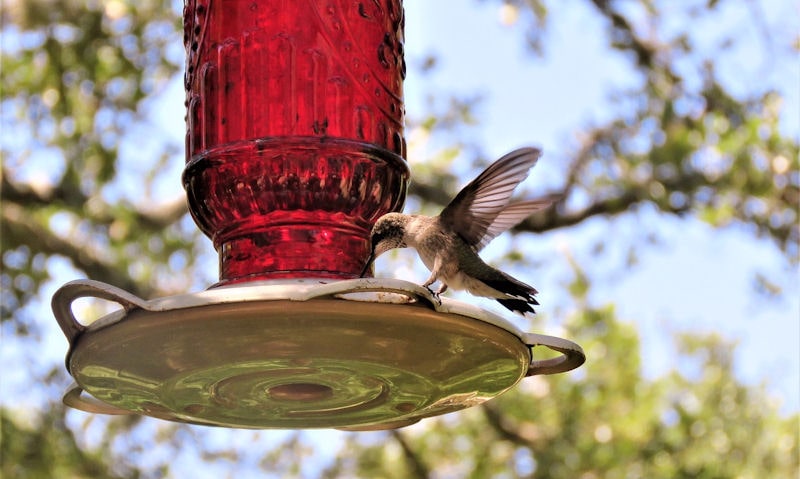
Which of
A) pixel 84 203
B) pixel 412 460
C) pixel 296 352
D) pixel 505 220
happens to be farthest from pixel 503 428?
pixel 296 352

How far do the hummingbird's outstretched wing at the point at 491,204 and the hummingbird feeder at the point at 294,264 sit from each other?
199 mm

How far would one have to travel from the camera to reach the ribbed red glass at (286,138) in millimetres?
2637

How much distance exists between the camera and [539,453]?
729 centimetres

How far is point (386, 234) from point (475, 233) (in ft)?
1.67

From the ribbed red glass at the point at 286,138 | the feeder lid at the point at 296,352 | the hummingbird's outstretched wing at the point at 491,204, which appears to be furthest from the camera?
the hummingbird's outstretched wing at the point at 491,204

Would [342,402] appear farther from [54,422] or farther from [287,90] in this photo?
[54,422]

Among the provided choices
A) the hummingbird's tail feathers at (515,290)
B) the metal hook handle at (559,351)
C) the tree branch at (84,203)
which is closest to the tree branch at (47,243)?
the tree branch at (84,203)

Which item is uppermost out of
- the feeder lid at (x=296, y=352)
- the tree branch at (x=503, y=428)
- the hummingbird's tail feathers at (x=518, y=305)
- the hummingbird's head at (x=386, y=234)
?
the hummingbird's head at (x=386, y=234)

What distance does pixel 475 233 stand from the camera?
315cm

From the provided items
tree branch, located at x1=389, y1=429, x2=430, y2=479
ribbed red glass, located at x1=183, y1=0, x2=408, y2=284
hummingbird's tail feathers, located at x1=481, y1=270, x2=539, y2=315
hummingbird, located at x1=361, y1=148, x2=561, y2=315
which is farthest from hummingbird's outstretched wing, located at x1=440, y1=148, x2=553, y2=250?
tree branch, located at x1=389, y1=429, x2=430, y2=479

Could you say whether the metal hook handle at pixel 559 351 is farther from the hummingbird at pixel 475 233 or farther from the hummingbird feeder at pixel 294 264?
the hummingbird at pixel 475 233

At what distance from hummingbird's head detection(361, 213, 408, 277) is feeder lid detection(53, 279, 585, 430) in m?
0.31

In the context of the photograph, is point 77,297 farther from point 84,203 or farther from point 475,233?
point 84,203

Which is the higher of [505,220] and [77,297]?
[505,220]
